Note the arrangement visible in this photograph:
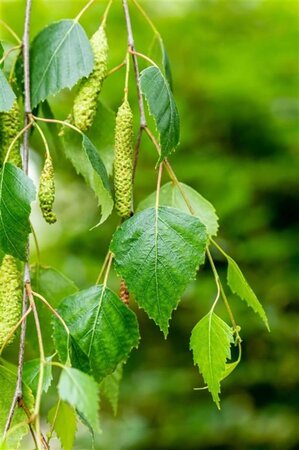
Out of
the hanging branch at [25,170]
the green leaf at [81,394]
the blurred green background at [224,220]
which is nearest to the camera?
the green leaf at [81,394]

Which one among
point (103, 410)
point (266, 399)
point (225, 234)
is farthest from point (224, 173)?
point (103, 410)

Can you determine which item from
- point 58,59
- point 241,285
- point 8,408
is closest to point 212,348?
point 241,285

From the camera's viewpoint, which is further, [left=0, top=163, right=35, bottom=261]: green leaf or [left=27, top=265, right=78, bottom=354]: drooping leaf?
[left=27, top=265, right=78, bottom=354]: drooping leaf

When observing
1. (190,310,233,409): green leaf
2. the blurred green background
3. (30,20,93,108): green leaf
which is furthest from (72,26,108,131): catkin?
the blurred green background

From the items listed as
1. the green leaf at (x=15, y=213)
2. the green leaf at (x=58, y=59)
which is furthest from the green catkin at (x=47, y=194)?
the green leaf at (x=58, y=59)

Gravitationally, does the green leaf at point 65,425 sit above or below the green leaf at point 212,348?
below

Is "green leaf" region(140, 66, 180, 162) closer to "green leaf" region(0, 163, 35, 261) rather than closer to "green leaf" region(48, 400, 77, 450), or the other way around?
"green leaf" region(0, 163, 35, 261)

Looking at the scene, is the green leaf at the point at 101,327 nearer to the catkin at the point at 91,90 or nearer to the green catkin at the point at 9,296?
the green catkin at the point at 9,296

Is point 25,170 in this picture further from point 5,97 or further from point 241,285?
point 241,285
